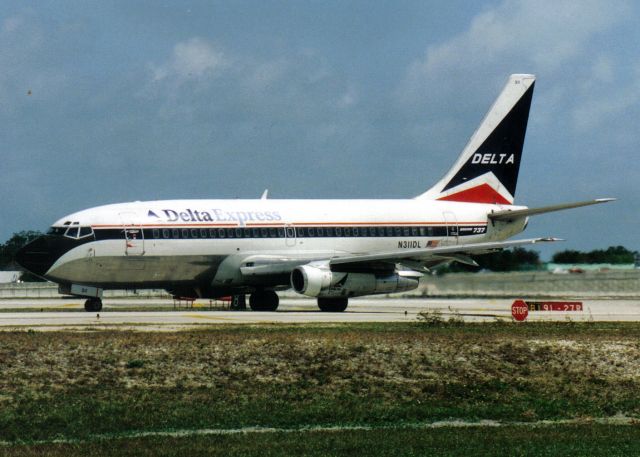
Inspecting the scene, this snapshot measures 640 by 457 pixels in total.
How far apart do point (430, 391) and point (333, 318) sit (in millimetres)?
17288

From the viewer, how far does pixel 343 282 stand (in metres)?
45.2

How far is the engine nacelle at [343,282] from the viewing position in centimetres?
4434

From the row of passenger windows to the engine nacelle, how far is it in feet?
8.80

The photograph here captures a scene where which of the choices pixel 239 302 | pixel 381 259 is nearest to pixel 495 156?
pixel 381 259

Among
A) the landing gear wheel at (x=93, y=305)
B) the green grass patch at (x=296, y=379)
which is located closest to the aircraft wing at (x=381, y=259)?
the landing gear wheel at (x=93, y=305)

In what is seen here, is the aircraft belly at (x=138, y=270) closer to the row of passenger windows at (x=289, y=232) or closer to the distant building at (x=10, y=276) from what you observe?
the row of passenger windows at (x=289, y=232)

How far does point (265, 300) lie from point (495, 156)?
1381 centimetres

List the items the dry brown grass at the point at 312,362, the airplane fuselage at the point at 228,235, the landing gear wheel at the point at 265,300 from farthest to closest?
1. the landing gear wheel at the point at 265,300
2. the airplane fuselage at the point at 228,235
3. the dry brown grass at the point at 312,362

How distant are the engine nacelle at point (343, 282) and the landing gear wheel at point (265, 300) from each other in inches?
114

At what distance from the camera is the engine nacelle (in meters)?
44.3

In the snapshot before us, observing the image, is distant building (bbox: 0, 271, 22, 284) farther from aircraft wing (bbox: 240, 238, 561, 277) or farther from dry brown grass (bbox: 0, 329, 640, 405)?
dry brown grass (bbox: 0, 329, 640, 405)

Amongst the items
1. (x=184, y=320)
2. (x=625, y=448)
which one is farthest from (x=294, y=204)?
(x=625, y=448)

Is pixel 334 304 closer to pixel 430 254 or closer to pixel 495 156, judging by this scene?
pixel 430 254

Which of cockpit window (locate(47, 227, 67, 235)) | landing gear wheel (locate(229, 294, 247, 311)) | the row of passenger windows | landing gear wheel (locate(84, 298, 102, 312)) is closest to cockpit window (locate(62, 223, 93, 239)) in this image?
cockpit window (locate(47, 227, 67, 235))
